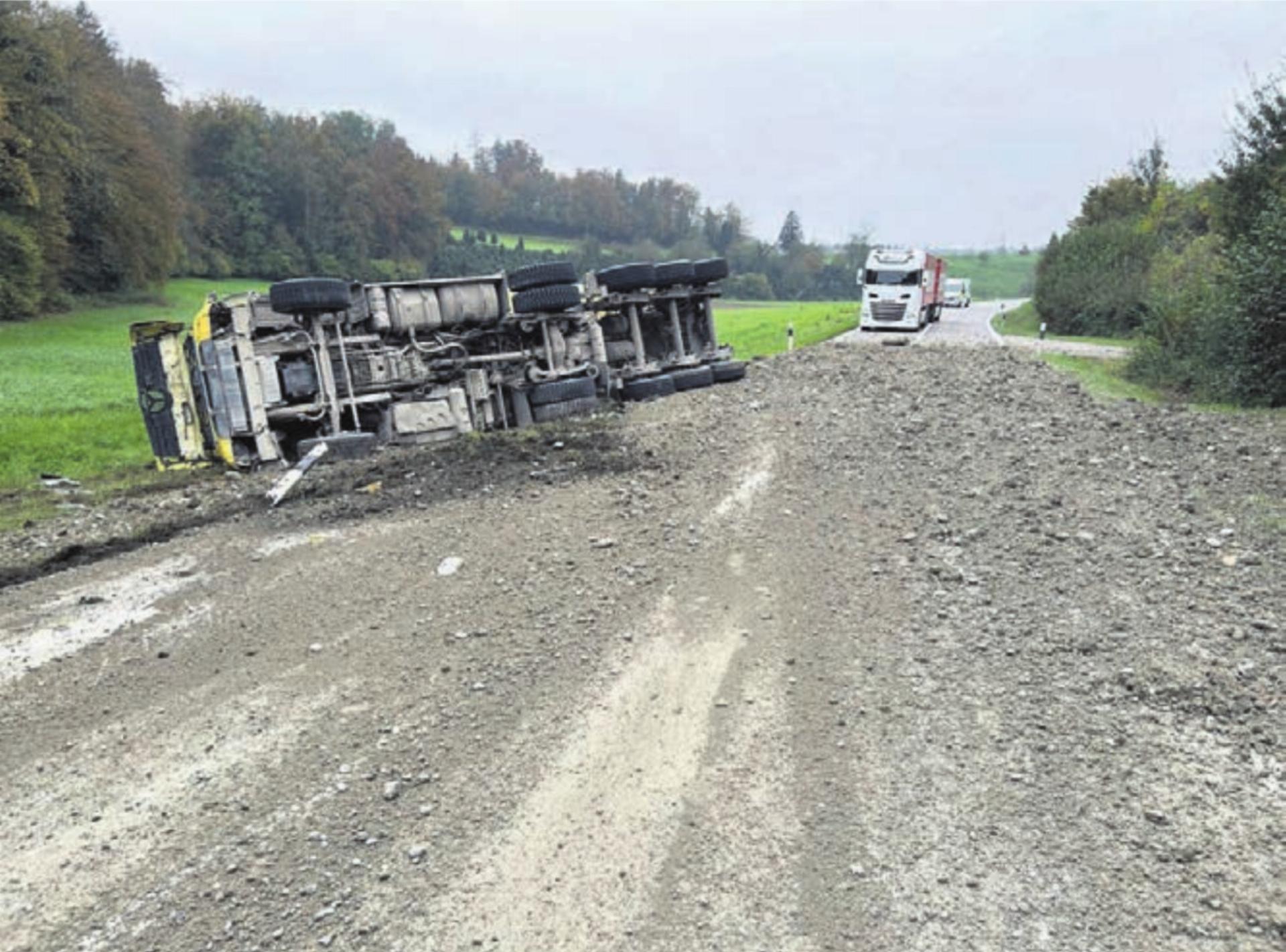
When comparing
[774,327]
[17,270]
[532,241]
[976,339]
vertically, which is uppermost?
[532,241]

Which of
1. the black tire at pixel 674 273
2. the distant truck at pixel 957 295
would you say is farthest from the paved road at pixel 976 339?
the distant truck at pixel 957 295

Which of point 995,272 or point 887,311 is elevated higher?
point 995,272

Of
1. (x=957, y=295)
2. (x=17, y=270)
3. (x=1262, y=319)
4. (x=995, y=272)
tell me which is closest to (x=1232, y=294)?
(x=1262, y=319)

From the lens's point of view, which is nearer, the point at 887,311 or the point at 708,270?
the point at 708,270

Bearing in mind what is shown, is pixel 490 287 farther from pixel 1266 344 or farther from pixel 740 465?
pixel 1266 344

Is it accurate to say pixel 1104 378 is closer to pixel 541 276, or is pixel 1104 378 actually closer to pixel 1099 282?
pixel 541 276

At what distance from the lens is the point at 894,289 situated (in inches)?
1227

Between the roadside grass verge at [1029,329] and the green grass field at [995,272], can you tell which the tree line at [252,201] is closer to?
the green grass field at [995,272]

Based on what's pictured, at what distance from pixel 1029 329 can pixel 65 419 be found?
113 ft

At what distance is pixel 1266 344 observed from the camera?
1316cm

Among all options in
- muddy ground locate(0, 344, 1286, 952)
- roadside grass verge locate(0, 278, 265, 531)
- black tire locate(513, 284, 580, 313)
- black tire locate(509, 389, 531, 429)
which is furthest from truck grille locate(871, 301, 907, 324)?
muddy ground locate(0, 344, 1286, 952)

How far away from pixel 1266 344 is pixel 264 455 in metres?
13.6

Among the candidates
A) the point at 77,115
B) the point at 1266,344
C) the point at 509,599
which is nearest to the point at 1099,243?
the point at 1266,344

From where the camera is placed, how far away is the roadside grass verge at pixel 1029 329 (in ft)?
92.6
